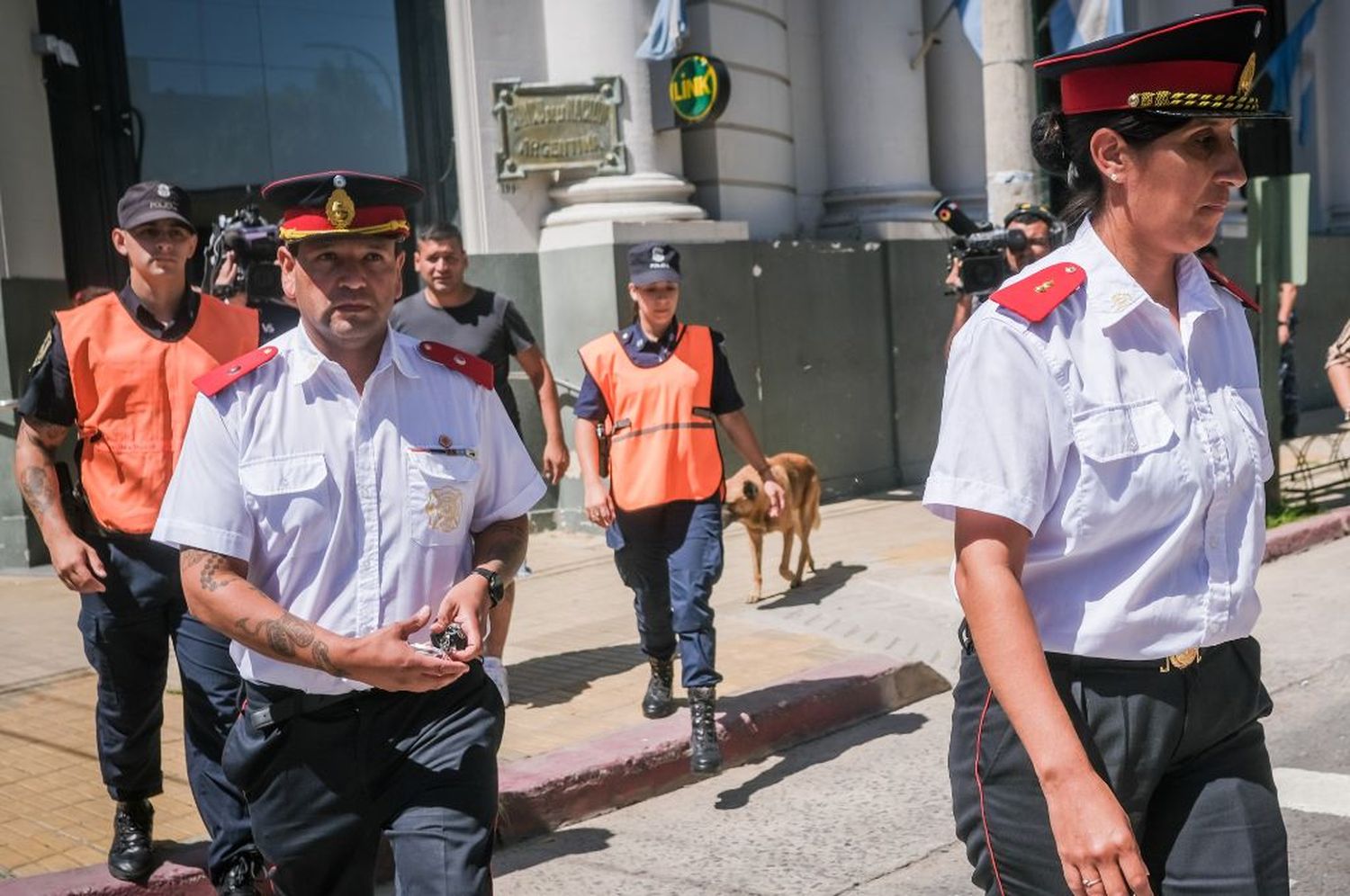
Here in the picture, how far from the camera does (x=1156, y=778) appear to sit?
2.43 meters

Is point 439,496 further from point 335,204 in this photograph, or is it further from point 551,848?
point 551,848

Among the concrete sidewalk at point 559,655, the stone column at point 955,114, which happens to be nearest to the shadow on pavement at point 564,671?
the concrete sidewalk at point 559,655

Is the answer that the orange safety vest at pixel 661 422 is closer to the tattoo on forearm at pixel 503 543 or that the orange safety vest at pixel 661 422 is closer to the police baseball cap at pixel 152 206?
the police baseball cap at pixel 152 206

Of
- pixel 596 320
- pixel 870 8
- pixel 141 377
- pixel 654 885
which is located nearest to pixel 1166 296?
pixel 654 885

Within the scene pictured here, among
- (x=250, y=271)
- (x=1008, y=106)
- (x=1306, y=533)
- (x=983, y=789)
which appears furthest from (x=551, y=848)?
(x=1306, y=533)

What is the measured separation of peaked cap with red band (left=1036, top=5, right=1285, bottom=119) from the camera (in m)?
2.41

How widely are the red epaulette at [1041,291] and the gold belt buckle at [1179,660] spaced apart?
0.57 metres

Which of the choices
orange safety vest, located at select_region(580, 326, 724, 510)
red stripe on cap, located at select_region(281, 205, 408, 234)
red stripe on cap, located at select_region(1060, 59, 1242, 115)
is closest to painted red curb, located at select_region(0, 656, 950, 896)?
orange safety vest, located at select_region(580, 326, 724, 510)

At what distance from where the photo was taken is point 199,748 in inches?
180

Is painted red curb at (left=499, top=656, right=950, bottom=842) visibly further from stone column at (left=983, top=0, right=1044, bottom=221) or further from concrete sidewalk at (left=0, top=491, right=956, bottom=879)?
stone column at (left=983, top=0, right=1044, bottom=221)

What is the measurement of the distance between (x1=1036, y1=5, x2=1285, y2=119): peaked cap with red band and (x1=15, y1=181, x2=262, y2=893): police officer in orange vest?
3.23m

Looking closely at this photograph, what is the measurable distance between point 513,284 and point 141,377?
23.3ft

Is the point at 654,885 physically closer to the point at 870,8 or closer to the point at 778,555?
the point at 778,555

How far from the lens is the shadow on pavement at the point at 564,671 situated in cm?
708
